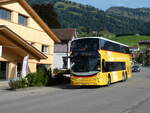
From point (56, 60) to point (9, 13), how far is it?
92.5 ft

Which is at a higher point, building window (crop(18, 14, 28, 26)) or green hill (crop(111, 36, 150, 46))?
green hill (crop(111, 36, 150, 46))

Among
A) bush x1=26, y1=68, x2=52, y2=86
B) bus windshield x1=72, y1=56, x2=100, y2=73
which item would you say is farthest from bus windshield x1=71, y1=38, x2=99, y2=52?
bush x1=26, y1=68, x2=52, y2=86

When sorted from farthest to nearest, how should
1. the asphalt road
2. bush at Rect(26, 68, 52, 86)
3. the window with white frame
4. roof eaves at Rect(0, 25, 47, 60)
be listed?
the window with white frame
roof eaves at Rect(0, 25, 47, 60)
bush at Rect(26, 68, 52, 86)
the asphalt road

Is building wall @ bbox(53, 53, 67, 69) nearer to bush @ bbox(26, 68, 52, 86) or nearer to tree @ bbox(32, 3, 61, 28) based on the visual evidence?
tree @ bbox(32, 3, 61, 28)

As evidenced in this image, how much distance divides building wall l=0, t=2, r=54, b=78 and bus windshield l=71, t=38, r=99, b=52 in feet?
32.3

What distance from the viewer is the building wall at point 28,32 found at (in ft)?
113

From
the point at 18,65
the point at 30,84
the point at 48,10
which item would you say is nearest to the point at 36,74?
the point at 30,84

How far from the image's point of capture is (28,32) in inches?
1522

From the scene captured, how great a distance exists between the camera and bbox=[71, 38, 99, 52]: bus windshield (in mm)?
25250

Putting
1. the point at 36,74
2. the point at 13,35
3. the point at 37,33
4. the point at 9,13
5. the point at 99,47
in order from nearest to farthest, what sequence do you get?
1. the point at 99,47
2. the point at 36,74
3. the point at 13,35
4. the point at 9,13
5. the point at 37,33

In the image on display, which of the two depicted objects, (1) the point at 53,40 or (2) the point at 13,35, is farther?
(1) the point at 53,40

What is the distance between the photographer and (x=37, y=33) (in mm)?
41000

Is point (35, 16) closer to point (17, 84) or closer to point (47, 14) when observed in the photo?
point (17, 84)

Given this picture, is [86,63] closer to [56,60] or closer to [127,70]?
[127,70]
